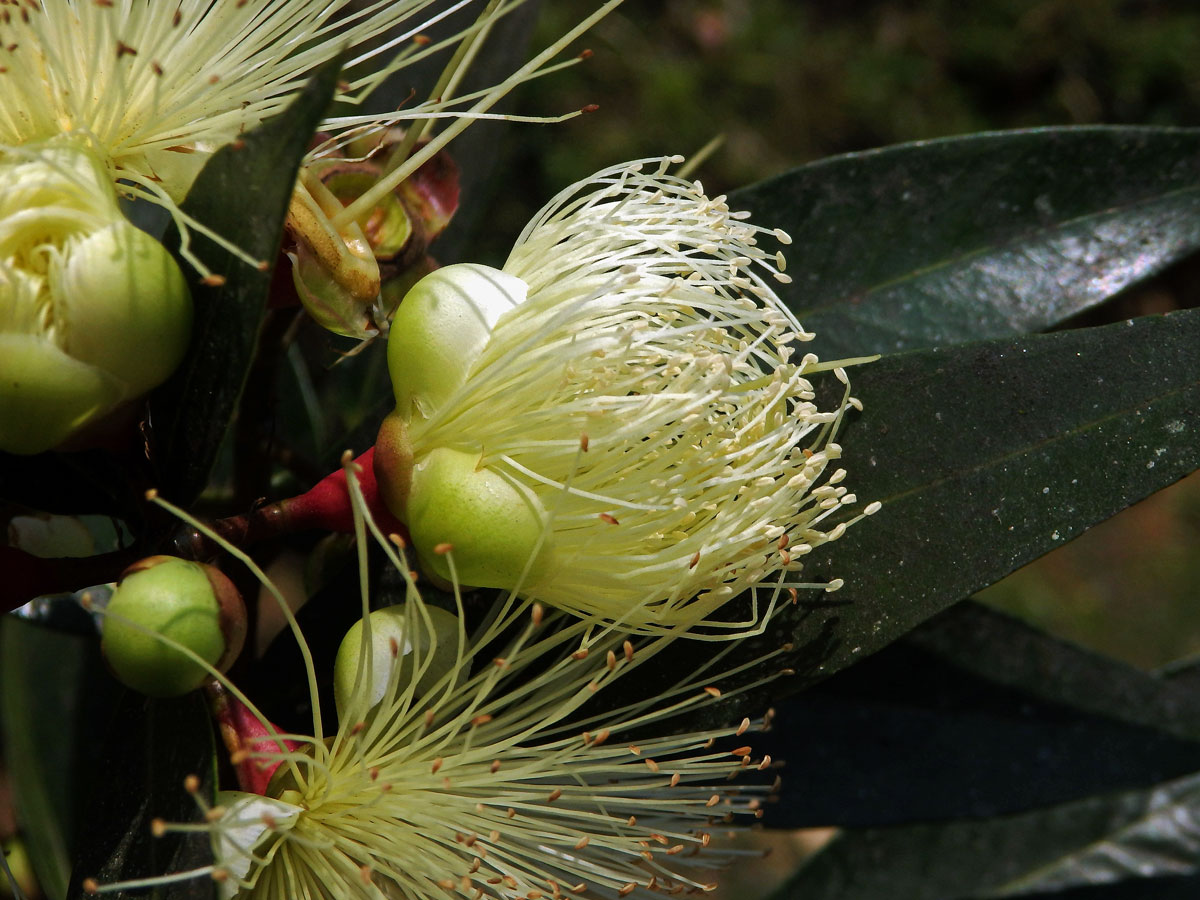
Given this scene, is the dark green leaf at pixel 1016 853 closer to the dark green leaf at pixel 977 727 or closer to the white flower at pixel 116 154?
the dark green leaf at pixel 977 727

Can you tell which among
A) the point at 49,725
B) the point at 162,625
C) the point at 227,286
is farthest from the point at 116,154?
the point at 49,725

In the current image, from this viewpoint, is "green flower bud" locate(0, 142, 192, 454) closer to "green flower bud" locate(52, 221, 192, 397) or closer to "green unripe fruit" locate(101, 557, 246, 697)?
"green flower bud" locate(52, 221, 192, 397)

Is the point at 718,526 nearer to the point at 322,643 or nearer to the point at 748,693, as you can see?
the point at 748,693

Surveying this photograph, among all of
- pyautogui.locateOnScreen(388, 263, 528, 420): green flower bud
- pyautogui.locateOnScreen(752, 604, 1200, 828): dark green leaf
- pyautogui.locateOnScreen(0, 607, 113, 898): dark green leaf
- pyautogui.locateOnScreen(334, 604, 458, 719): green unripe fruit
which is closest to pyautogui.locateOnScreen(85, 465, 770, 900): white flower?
pyautogui.locateOnScreen(334, 604, 458, 719): green unripe fruit

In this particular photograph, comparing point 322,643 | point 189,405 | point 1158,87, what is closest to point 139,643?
point 189,405

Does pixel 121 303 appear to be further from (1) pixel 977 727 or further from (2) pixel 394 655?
(1) pixel 977 727

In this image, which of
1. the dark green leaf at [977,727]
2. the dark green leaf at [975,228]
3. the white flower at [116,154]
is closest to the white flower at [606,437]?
the white flower at [116,154]
